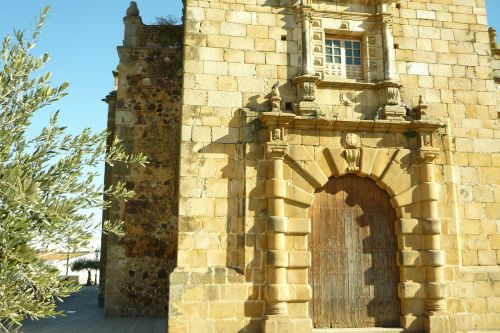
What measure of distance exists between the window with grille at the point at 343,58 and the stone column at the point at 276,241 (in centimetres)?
171

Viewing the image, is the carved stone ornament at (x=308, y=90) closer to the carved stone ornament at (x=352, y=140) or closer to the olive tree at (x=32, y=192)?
the carved stone ornament at (x=352, y=140)

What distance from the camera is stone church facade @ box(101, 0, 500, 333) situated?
696cm

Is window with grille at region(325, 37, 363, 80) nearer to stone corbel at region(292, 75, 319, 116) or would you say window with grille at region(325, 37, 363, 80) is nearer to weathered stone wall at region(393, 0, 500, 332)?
stone corbel at region(292, 75, 319, 116)

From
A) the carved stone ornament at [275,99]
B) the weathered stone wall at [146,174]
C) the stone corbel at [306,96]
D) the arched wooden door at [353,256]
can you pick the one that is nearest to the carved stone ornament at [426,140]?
the arched wooden door at [353,256]

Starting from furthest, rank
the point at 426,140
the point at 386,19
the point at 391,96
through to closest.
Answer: the point at 386,19
the point at 391,96
the point at 426,140

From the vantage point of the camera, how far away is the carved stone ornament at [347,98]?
7.79 m

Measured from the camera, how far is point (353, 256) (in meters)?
7.40

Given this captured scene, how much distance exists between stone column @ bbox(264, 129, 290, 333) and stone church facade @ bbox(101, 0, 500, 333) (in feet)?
0.08

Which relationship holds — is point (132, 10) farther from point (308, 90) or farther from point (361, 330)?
point (361, 330)

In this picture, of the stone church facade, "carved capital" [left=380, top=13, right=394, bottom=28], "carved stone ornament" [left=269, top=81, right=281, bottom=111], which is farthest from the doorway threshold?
"carved capital" [left=380, top=13, right=394, bottom=28]

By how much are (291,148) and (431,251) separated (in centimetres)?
279

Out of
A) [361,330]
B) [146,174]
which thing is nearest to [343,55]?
[361,330]

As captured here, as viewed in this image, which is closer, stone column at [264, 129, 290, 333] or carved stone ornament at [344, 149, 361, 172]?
stone column at [264, 129, 290, 333]

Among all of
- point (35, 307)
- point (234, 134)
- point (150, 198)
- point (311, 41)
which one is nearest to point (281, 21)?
point (311, 41)
